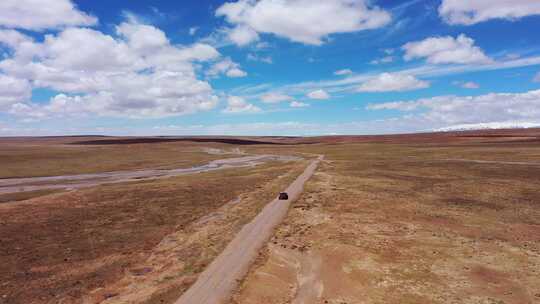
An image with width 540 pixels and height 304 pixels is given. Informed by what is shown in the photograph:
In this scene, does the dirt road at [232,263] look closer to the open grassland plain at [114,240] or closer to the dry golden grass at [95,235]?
the open grassland plain at [114,240]

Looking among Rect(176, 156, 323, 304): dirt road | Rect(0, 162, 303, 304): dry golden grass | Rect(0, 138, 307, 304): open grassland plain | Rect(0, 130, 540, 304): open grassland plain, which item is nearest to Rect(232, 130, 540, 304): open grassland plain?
Rect(0, 130, 540, 304): open grassland plain

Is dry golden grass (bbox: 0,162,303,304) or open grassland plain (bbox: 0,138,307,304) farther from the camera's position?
dry golden grass (bbox: 0,162,303,304)

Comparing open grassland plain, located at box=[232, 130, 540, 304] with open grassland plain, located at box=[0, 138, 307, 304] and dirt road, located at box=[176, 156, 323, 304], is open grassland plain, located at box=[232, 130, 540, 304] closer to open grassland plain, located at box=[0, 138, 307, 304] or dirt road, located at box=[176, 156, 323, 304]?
dirt road, located at box=[176, 156, 323, 304]

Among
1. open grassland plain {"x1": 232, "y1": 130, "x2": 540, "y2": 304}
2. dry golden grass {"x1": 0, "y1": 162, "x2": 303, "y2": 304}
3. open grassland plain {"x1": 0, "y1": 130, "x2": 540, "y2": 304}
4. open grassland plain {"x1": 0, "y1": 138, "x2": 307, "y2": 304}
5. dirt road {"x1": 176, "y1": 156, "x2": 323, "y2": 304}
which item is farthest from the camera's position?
dry golden grass {"x1": 0, "y1": 162, "x2": 303, "y2": 304}

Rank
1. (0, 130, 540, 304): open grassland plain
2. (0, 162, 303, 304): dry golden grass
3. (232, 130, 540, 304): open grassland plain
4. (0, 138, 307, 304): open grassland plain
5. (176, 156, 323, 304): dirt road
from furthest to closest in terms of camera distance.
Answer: (0, 162, 303, 304): dry golden grass → (0, 138, 307, 304): open grassland plain → (0, 130, 540, 304): open grassland plain → (232, 130, 540, 304): open grassland plain → (176, 156, 323, 304): dirt road

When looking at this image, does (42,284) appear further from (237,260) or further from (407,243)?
(407,243)

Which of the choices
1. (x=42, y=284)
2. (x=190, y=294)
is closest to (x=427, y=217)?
(x=190, y=294)
